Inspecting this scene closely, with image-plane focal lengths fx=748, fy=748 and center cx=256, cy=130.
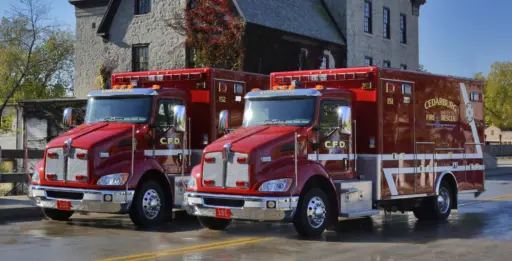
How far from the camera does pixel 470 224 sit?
1523 cm

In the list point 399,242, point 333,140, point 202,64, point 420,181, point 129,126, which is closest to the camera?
point 399,242

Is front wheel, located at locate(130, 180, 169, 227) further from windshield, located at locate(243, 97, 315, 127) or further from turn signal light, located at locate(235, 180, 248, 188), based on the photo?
turn signal light, located at locate(235, 180, 248, 188)

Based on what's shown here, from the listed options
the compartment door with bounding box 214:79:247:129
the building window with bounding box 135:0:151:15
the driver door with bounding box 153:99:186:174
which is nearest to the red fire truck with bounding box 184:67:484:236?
the compartment door with bounding box 214:79:247:129

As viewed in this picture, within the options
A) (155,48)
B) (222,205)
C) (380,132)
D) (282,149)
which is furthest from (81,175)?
(155,48)

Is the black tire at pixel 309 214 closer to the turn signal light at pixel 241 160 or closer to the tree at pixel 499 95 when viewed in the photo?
the turn signal light at pixel 241 160

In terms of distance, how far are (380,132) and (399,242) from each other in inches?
100

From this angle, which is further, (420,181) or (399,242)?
(420,181)

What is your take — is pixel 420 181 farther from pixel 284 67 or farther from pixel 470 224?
pixel 284 67

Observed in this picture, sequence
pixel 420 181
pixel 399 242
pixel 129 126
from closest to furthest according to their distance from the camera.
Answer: pixel 399 242
pixel 129 126
pixel 420 181

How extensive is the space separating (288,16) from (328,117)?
68.9 feet

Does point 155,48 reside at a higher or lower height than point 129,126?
higher

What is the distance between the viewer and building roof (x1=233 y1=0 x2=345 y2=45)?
31.2 meters

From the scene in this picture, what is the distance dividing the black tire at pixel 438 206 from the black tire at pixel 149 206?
18.0 feet

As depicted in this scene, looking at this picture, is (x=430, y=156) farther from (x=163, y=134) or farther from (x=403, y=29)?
(x=403, y=29)
